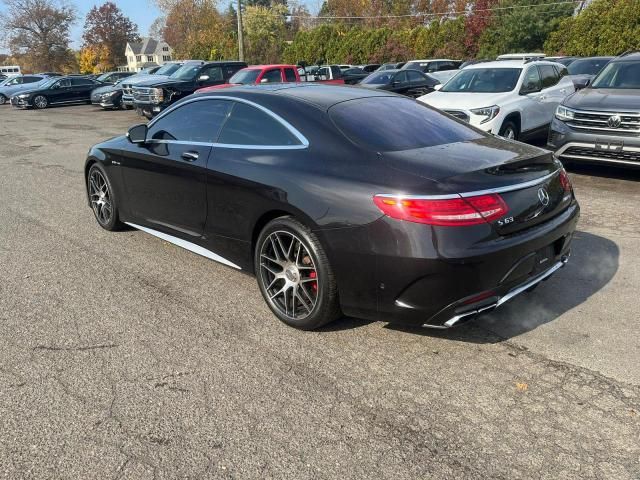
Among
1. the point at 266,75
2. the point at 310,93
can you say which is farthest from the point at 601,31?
the point at 310,93

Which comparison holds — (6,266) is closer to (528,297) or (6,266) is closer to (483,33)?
(528,297)

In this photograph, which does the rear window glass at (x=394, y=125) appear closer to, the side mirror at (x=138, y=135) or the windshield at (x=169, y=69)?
the side mirror at (x=138, y=135)

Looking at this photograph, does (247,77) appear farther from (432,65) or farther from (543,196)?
(543,196)

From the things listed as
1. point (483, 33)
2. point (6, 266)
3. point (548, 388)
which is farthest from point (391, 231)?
point (483, 33)

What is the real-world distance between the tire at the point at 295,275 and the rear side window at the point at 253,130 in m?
0.61

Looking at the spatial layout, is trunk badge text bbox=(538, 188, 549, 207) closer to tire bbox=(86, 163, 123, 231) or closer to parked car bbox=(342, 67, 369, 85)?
tire bbox=(86, 163, 123, 231)

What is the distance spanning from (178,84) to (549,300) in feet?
48.4

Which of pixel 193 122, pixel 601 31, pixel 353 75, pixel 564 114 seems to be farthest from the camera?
pixel 601 31

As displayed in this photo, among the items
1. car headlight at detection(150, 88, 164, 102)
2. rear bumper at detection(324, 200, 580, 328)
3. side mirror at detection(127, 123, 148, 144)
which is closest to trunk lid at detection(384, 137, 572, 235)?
rear bumper at detection(324, 200, 580, 328)

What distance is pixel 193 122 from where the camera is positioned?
15.1 ft

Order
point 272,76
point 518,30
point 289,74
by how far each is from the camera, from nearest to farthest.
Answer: point 272,76, point 289,74, point 518,30

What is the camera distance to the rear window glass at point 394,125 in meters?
3.56

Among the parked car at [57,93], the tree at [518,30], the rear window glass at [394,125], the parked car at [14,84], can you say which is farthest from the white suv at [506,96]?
the parked car at [14,84]

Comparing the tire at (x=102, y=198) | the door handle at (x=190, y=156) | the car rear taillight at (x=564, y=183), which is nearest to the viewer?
the car rear taillight at (x=564, y=183)
